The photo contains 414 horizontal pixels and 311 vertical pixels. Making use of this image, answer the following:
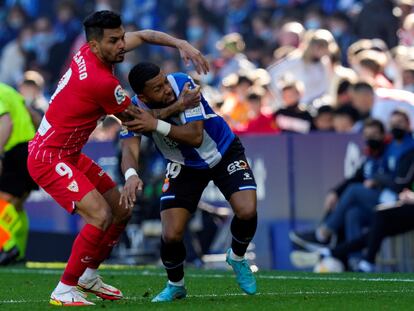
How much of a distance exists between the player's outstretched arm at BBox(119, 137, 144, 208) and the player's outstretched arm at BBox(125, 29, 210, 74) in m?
0.74

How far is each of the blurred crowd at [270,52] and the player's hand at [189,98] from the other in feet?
21.3

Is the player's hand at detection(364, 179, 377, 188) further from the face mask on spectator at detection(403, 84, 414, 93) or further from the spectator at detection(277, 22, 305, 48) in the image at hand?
the spectator at detection(277, 22, 305, 48)

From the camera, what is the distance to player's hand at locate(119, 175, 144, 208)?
9625 millimetres

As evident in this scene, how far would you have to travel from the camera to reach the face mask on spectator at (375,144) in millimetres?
15500

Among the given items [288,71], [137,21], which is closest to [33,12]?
[137,21]

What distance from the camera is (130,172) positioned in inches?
392

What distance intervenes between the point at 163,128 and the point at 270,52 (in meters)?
12.1

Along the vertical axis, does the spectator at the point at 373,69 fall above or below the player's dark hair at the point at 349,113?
above

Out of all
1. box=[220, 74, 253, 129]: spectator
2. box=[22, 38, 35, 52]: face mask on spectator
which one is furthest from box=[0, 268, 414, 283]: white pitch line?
box=[22, 38, 35, 52]: face mask on spectator

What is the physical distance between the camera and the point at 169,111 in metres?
10.0

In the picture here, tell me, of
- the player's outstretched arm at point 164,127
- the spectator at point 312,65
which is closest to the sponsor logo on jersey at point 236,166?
the player's outstretched arm at point 164,127

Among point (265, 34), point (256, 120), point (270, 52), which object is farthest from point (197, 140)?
point (265, 34)

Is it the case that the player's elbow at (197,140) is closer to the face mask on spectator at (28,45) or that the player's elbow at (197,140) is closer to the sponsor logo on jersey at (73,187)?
the sponsor logo on jersey at (73,187)

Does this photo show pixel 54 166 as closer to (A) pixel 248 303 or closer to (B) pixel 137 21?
(A) pixel 248 303
